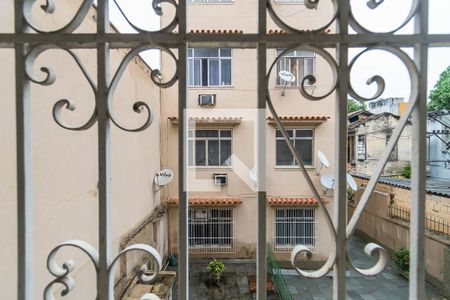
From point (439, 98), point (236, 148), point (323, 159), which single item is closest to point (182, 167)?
point (439, 98)

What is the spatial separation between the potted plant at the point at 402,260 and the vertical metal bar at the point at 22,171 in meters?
5.80

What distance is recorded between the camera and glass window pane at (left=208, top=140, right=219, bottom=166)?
603cm

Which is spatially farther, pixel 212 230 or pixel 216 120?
pixel 212 230

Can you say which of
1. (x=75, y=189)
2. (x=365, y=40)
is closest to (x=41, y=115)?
(x=75, y=189)

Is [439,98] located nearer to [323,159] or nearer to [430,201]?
[323,159]

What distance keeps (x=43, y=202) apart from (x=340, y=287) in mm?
2208

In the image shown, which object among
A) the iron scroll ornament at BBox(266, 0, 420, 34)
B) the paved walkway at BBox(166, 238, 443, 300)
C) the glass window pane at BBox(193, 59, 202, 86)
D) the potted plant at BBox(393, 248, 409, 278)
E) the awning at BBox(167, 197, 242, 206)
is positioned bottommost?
the paved walkway at BBox(166, 238, 443, 300)

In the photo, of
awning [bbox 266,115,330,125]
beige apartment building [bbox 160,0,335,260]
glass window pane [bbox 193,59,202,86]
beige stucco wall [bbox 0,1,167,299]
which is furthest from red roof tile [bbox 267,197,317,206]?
beige stucco wall [bbox 0,1,167,299]

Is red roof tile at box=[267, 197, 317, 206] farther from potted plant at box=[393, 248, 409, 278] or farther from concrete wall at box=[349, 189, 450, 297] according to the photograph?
potted plant at box=[393, 248, 409, 278]

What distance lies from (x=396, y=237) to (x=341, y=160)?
21.2ft

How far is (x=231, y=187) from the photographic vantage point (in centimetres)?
602

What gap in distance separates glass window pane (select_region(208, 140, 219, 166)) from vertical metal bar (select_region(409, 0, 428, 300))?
5543 millimetres

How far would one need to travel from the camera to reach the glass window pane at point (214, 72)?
Answer: 5.92 metres

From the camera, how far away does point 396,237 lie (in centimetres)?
582
